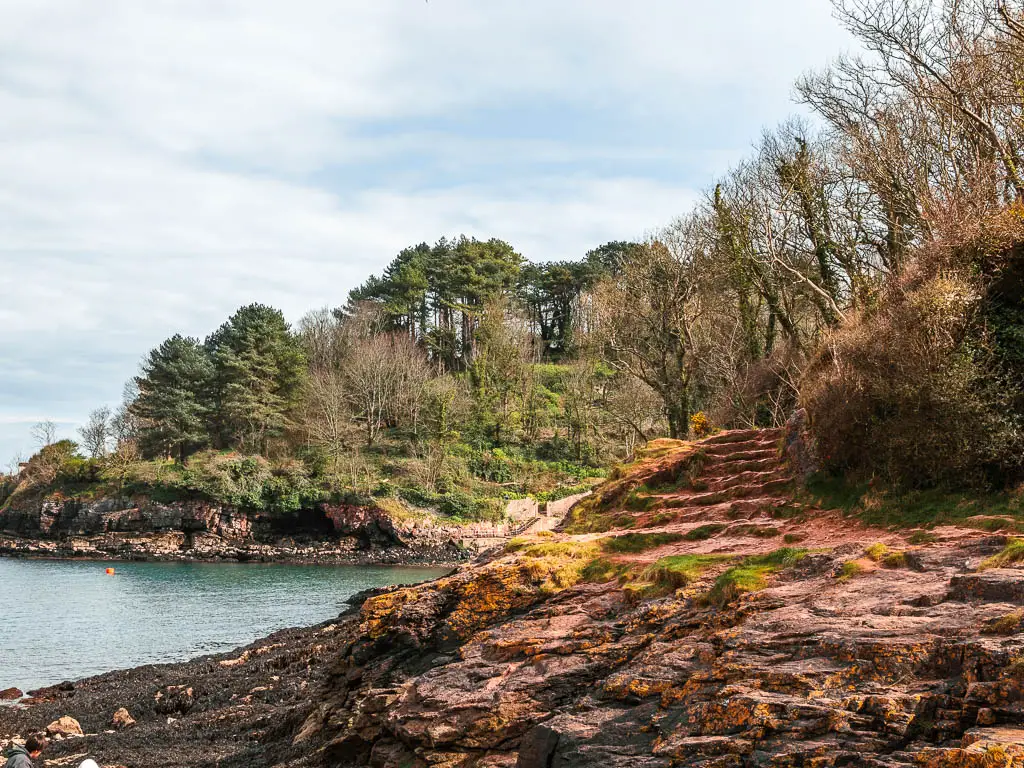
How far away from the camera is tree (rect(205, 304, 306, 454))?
75250 millimetres

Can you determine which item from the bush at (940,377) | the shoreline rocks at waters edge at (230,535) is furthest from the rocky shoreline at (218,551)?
the bush at (940,377)

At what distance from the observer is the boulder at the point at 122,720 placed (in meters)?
19.5

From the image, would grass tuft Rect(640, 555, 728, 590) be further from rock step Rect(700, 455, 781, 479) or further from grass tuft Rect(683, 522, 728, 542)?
rock step Rect(700, 455, 781, 479)

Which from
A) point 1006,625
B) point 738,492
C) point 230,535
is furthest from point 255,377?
point 1006,625

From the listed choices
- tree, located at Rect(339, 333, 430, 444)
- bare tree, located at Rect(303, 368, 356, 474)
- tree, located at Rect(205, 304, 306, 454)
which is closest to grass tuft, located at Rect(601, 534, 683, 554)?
bare tree, located at Rect(303, 368, 356, 474)

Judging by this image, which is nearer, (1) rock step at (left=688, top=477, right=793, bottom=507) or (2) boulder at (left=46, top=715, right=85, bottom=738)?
(1) rock step at (left=688, top=477, right=793, bottom=507)

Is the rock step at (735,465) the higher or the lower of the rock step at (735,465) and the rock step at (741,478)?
the higher

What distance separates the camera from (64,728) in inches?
755

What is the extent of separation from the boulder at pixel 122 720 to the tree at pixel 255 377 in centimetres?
5659

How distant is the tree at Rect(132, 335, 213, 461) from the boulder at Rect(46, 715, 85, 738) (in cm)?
5765

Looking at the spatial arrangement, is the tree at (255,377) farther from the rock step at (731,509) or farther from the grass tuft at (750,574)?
→ the grass tuft at (750,574)

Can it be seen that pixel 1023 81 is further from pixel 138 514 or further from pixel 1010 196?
pixel 138 514

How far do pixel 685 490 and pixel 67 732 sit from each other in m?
15.3

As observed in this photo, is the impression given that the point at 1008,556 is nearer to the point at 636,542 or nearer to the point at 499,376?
the point at 636,542
